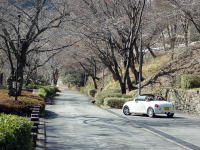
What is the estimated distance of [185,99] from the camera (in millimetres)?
28656

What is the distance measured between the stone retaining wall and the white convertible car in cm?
420

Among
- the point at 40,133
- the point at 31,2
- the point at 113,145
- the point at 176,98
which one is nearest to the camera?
the point at 113,145

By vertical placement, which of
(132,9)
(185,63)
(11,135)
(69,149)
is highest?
(132,9)

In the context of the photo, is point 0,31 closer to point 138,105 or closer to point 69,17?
point 69,17

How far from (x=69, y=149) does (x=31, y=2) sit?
589 inches

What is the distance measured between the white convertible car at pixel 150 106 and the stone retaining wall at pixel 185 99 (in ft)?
13.8

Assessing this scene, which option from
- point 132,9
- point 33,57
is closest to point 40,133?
point 132,9

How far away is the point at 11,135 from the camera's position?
20.2 ft

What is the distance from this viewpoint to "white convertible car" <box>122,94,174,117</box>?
2248 cm

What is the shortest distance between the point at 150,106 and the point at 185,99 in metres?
6.62

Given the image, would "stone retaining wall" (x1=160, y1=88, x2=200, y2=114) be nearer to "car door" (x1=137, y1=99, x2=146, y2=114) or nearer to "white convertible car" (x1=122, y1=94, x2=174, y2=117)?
"white convertible car" (x1=122, y1=94, x2=174, y2=117)

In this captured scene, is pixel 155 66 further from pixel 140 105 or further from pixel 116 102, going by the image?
pixel 140 105

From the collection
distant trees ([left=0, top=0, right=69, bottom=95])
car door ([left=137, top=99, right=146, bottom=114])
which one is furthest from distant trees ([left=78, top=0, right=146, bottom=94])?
car door ([left=137, top=99, right=146, bottom=114])

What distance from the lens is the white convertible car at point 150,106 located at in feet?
73.8
